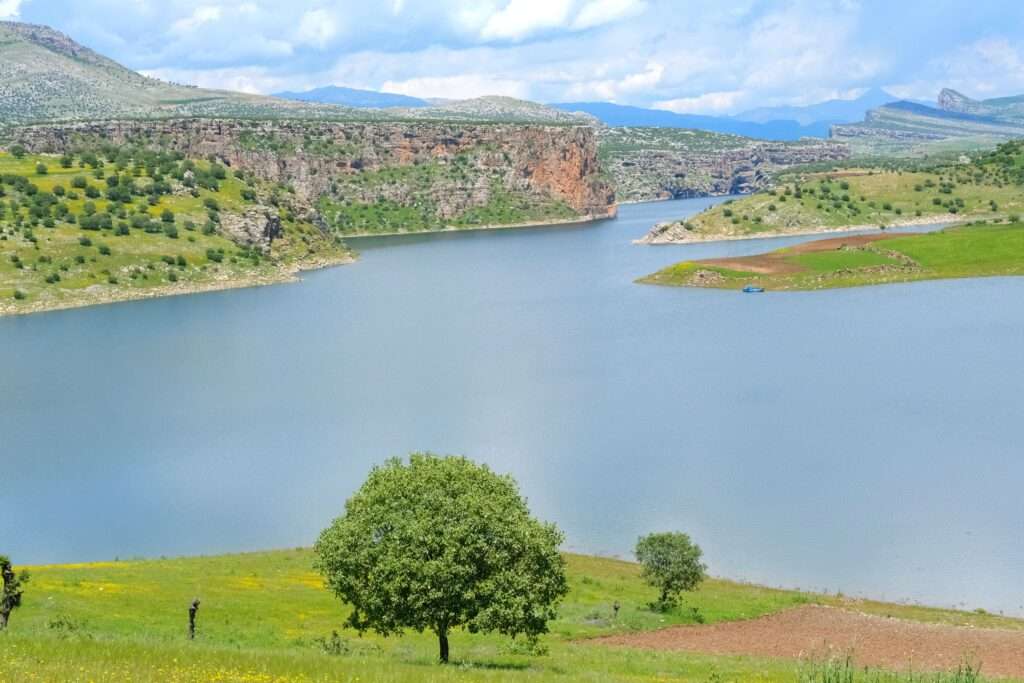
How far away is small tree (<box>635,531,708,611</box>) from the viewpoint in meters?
37.8

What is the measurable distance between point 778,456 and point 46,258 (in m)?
107

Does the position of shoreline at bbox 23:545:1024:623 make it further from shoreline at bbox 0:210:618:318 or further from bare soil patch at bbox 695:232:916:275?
bare soil patch at bbox 695:232:916:275

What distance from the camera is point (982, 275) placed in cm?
13200

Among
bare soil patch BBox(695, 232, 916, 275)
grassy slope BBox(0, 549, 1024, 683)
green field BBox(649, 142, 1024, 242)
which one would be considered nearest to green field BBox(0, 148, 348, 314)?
bare soil patch BBox(695, 232, 916, 275)

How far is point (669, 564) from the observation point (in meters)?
37.8

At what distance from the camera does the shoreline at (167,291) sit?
427 feet

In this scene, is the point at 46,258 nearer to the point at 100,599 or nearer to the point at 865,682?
the point at 100,599

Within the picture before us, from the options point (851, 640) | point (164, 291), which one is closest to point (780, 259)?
point (164, 291)

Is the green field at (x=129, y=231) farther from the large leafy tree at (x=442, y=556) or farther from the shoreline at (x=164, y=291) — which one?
the large leafy tree at (x=442, y=556)

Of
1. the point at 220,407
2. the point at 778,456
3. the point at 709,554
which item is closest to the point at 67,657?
the point at 709,554

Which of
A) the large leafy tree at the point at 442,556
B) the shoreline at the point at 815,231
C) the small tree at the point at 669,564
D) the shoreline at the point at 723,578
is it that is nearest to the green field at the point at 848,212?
the shoreline at the point at 815,231

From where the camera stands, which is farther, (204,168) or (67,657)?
(204,168)

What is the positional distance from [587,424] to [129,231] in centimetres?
10361

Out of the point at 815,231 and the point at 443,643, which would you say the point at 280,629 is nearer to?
the point at 443,643
